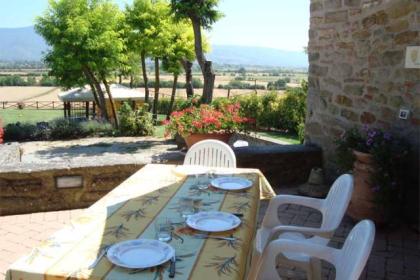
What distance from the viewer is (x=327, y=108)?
4.52 m

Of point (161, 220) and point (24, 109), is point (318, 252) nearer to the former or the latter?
point (161, 220)

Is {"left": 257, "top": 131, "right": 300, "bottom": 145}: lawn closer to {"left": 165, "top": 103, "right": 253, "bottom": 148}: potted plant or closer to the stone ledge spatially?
the stone ledge

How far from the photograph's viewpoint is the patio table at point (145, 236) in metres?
1.30

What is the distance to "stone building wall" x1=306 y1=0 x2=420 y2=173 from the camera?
3369 mm

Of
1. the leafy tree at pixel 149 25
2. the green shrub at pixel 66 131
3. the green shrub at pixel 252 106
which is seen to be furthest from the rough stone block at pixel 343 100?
the leafy tree at pixel 149 25

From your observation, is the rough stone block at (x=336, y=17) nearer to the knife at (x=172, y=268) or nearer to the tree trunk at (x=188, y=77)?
the knife at (x=172, y=268)

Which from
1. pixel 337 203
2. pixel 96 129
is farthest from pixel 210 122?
pixel 96 129

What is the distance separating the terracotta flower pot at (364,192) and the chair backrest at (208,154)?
118 cm

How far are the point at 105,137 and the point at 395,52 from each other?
9588mm

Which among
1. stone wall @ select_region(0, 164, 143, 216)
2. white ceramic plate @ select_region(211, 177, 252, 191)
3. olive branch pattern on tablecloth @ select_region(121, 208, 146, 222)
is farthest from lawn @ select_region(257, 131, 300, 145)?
olive branch pattern on tablecloth @ select_region(121, 208, 146, 222)

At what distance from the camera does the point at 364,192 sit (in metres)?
3.41

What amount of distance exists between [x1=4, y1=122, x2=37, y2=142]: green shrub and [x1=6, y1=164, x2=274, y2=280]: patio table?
10124mm

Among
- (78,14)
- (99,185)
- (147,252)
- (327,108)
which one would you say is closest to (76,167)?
(99,185)

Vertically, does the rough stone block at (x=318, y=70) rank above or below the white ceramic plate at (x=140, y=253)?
above
